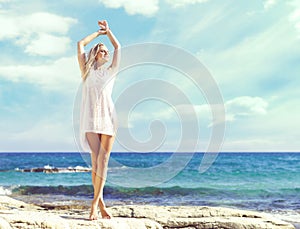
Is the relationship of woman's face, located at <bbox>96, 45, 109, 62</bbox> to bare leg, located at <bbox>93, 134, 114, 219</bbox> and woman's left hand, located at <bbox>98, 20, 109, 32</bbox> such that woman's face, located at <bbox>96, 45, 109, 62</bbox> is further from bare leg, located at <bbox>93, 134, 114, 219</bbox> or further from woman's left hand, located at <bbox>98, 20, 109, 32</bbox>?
bare leg, located at <bbox>93, 134, 114, 219</bbox>

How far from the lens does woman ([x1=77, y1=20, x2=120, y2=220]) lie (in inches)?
222

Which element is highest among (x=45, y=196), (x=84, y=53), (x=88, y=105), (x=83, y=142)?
(x=84, y=53)

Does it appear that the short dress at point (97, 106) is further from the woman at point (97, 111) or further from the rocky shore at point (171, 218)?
the rocky shore at point (171, 218)

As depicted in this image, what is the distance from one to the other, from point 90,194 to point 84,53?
14142mm

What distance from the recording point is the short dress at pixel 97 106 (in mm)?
5625

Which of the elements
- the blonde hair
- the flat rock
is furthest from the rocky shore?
the blonde hair

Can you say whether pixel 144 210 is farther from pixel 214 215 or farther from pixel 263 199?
pixel 263 199

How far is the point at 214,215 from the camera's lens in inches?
291

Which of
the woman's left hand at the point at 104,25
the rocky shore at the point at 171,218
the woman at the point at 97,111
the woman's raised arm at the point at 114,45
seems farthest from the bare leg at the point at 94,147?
the woman's left hand at the point at 104,25

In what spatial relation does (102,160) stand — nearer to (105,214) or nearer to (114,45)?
(105,214)

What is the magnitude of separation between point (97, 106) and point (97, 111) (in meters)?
0.07

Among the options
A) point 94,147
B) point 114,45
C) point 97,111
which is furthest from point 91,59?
point 94,147

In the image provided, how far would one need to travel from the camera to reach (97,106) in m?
5.68

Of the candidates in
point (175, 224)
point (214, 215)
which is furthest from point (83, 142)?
point (214, 215)
